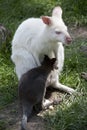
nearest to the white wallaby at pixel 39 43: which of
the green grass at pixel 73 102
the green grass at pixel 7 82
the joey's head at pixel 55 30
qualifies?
the joey's head at pixel 55 30

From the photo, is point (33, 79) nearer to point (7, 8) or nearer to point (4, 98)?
point (4, 98)

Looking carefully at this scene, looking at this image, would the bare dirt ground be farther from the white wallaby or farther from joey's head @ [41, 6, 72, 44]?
joey's head @ [41, 6, 72, 44]

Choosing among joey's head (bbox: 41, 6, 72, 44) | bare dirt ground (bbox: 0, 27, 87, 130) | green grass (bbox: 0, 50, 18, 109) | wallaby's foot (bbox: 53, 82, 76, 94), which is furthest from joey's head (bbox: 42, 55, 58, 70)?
green grass (bbox: 0, 50, 18, 109)

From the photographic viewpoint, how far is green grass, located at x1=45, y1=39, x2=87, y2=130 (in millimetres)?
5172

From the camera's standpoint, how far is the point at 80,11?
8.41 metres

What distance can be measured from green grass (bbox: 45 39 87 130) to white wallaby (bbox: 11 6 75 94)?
0.69 ft

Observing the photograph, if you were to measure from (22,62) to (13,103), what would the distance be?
611 millimetres

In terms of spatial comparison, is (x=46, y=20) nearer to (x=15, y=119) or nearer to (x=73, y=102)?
(x=73, y=102)

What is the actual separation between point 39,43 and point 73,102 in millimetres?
926

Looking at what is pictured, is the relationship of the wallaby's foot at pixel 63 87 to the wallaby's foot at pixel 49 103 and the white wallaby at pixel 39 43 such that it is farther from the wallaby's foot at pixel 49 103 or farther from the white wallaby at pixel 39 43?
the wallaby's foot at pixel 49 103

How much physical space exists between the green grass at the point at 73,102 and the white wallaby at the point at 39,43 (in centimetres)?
21

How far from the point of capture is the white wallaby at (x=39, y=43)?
18.3ft

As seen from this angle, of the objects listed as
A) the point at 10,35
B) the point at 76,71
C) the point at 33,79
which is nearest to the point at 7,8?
the point at 10,35

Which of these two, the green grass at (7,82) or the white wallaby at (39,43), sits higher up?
the white wallaby at (39,43)
